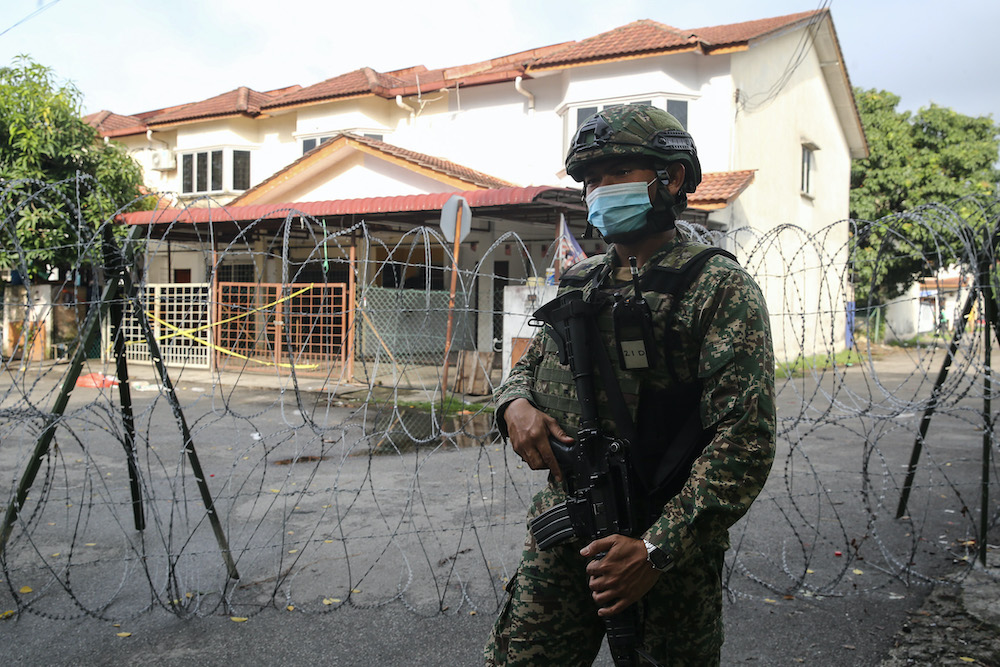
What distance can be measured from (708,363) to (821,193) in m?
19.6

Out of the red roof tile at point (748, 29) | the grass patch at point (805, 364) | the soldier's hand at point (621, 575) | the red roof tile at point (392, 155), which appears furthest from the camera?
the red roof tile at point (748, 29)

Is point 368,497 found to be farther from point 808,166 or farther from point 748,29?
point 808,166

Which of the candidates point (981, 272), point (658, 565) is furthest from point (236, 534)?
point (981, 272)

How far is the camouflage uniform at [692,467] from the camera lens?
168 centimetres

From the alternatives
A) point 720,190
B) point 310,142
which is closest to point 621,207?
point 720,190

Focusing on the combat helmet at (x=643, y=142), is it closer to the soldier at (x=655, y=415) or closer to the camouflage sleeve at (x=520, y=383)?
the soldier at (x=655, y=415)

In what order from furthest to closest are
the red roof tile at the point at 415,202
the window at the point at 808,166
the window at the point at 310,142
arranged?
the window at the point at 310,142
the window at the point at 808,166
the red roof tile at the point at 415,202

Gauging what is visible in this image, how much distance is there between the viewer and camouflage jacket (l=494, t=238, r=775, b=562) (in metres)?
1.68

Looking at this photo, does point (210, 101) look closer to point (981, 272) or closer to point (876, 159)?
point (876, 159)

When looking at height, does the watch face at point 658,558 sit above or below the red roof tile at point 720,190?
below

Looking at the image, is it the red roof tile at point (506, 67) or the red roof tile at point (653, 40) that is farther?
the red roof tile at point (506, 67)

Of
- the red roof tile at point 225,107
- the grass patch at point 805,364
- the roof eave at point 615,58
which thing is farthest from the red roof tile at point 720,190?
the red roof tile at point 225,107

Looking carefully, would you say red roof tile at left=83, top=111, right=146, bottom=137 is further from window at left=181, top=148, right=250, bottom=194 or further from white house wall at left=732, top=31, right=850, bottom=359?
white house wall at left=732, top=31, right=850, bottom=359

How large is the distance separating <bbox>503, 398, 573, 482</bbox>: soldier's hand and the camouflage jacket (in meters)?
0.06
